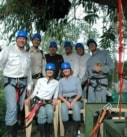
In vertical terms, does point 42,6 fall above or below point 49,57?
above

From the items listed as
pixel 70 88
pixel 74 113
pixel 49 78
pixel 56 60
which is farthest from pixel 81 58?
pixel 74 113

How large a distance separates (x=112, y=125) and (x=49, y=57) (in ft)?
14.1

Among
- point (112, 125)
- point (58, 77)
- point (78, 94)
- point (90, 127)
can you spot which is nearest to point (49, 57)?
point (58, 77)

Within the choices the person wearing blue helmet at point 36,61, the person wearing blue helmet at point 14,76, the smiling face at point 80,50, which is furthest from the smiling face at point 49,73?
the smiling face at point 80,50

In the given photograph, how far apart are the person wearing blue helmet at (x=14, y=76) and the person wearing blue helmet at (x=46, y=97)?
1.27 feet

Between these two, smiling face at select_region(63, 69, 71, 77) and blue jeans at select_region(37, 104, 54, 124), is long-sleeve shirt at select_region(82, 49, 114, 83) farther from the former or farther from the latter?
blue jeans at select_region(37, 104, 54, 124)

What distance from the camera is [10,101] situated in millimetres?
6125

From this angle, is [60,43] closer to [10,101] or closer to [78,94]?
[78,94]

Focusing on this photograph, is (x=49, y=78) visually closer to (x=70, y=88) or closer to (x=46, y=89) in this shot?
(x=46, y=89)

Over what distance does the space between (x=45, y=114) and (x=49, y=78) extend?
677mm

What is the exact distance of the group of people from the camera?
6223 millimetres

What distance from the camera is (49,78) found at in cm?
686

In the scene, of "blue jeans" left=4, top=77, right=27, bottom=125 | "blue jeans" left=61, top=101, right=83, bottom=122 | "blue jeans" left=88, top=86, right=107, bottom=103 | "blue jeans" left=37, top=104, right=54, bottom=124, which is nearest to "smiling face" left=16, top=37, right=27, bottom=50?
"blue jeans" left=4, top=77, right=27, bottom=125

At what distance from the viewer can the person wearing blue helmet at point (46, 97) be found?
6.46 m
